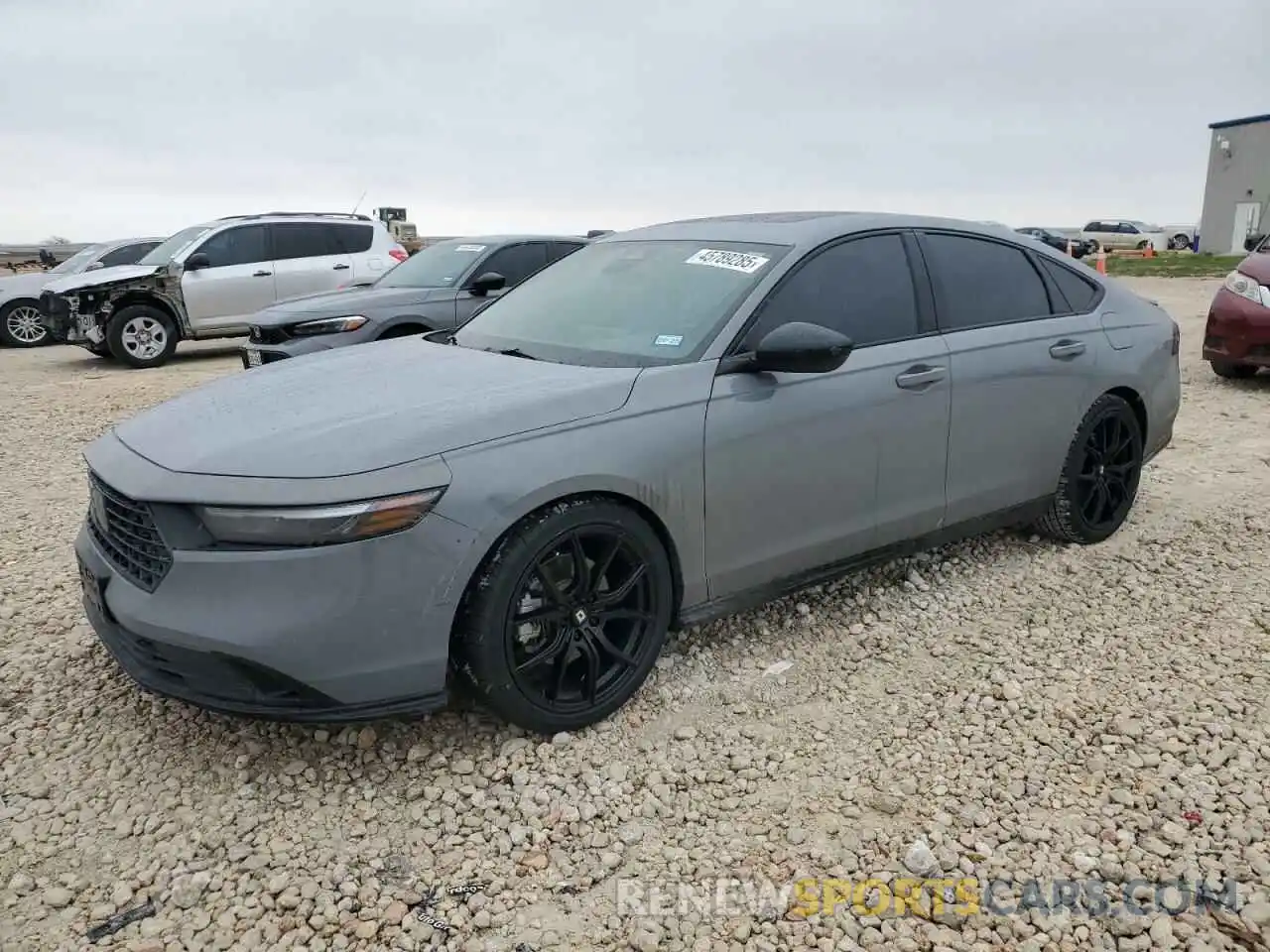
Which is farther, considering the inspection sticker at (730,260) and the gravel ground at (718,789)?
the inspection sticker at (730,260)

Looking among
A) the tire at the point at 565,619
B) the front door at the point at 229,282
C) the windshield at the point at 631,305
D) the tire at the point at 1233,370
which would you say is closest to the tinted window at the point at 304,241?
the front door at the point at 229,282

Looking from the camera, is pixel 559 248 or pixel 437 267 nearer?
pixel 437 267

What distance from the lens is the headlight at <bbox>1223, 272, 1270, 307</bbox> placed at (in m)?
Answer: 7.97

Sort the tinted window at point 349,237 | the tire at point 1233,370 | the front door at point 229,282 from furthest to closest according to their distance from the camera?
the tinted window at point 349,237 < the front door at point 229,282 < the tire at point 1233,370

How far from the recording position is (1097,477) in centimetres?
457

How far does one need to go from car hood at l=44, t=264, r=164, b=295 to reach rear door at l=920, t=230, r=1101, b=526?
34.2ft

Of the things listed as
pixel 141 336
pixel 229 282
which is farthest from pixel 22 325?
pixel 229 282

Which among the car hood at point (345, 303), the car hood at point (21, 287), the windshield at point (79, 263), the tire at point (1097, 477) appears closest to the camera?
the tire at point (1097, 477)

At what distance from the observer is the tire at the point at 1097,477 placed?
4.43 metres

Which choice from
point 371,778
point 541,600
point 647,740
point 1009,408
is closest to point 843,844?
point 647,740

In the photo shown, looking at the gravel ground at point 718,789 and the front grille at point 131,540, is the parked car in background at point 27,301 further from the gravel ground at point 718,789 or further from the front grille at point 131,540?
the front grille at point 131,540

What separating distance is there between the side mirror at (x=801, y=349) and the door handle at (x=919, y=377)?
0.57 meters

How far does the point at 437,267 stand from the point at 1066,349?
5.88 meters

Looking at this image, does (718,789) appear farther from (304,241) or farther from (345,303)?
(304,241)
